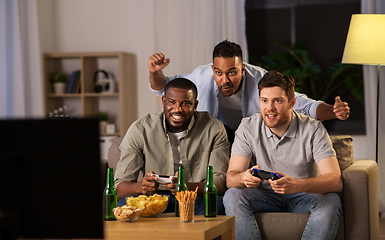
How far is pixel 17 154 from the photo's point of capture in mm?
892

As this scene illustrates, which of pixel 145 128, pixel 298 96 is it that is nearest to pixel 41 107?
pixel 145 128

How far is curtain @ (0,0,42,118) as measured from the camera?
4.23m

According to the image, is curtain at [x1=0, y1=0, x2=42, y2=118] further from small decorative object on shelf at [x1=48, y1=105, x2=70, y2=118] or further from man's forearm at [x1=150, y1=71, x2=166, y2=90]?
man's forearm at [x1=150, y1=71, x2=166, y2=90]

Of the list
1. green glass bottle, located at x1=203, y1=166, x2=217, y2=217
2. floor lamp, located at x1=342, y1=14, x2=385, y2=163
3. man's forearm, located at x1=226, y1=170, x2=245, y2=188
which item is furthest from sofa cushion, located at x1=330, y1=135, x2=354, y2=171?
green glass bottle, located at x1=203, y1=166, x2=217, y2=217

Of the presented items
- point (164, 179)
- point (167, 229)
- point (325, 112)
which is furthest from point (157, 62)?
point (167, 229)

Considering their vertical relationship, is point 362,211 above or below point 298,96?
below

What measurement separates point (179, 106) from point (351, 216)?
1096mm

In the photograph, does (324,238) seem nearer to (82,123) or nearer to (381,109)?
(82,123)

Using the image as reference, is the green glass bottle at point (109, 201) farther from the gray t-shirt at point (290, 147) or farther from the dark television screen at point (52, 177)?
the dark television screen at point (52, 177)

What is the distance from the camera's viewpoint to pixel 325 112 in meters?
2.58

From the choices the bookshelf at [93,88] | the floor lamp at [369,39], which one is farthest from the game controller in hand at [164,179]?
the bookshelf at [93,88]

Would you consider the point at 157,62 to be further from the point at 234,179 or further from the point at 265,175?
the point at 265,175

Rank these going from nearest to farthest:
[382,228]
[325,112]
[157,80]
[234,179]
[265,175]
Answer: [265,175] → [234,179] → [325,112] → [157,80] → [382,228]

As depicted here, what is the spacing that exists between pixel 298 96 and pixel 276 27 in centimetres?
203
